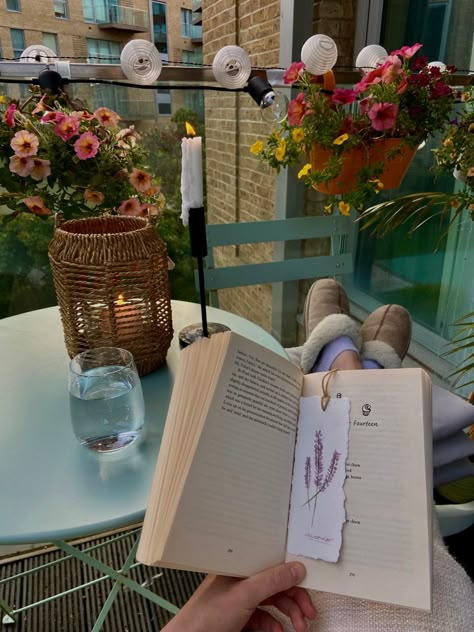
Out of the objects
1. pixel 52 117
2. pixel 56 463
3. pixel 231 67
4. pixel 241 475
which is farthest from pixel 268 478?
pixel 231 67

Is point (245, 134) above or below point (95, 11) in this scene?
below

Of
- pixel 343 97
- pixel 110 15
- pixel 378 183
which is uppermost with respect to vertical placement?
pixel 110 15

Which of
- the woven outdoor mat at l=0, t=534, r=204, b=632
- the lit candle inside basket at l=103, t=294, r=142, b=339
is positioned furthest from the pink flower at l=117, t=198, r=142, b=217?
the woven outdoor mat at l=0, t=534, r=204, b=632

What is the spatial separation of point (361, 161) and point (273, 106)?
10.8 inches

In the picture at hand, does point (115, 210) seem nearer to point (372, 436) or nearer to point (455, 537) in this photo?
point (372, 436)

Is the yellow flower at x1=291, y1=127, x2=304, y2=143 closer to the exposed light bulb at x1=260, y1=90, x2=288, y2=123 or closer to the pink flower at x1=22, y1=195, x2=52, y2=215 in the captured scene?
the exposed light bulb at x1=260, y1=90, x2=288, y2=123

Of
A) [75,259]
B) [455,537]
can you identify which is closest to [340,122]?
[75,259]

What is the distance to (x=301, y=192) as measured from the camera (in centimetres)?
229

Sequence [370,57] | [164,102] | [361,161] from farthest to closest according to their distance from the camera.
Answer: [164,102] → [370,57] → [361,161]

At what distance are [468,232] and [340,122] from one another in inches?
31.9

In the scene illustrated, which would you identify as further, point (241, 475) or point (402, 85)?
point (402, 85)

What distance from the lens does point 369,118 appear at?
119 cm

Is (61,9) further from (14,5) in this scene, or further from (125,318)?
(125,318)

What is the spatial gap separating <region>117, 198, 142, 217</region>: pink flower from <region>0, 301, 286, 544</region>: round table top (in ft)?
0.96
